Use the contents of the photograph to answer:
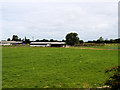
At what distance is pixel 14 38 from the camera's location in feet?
406

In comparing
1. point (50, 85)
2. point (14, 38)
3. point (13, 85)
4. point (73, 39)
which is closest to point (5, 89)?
point (13, 85)

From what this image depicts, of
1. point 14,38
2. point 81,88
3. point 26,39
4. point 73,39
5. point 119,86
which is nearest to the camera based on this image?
point 119,86

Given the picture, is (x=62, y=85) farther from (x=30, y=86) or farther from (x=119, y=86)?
(x=119, y=86)

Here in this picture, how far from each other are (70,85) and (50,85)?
969mm

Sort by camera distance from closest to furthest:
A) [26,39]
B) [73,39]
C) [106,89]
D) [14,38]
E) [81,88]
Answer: [106,89] → [81,88] → [73,39] → [26,39] → [14,38]

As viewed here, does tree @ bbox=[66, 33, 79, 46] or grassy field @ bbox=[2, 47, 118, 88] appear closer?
grassy field @ bbox=[2, 47, 118, 88]

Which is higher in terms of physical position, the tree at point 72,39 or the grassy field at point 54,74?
the tree at point 72,39

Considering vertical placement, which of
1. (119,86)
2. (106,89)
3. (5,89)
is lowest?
(5,89)

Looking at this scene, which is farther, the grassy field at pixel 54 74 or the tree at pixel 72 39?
the tree at pixel 72 39

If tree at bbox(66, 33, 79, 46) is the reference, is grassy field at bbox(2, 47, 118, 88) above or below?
below

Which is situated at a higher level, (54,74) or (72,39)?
(72,39)

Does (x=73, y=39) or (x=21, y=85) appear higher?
(x=73, y=39)

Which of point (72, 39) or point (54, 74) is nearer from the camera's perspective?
point (54, 74)

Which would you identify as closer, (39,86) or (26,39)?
(39,86)
